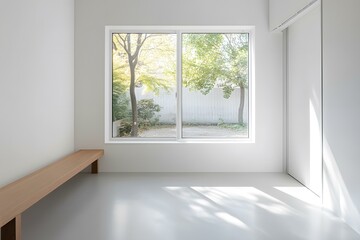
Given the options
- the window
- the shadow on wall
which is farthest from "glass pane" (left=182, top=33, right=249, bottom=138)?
the shadow on wall

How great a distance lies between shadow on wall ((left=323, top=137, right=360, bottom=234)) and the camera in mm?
2471

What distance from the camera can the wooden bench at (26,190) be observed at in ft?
6.55

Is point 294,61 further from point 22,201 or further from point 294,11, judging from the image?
point 22,201

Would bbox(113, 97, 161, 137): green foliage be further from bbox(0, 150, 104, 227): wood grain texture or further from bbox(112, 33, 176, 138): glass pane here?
bbox(0, 150, 104, 227): wood grain texture

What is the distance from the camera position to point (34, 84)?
3240mm

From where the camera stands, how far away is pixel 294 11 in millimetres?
3605

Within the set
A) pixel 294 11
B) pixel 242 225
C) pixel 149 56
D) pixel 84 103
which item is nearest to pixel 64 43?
pixel 84 103

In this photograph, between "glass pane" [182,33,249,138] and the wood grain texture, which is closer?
the wood grain texture

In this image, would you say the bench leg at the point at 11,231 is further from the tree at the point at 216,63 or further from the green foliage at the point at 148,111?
the tree at the point at 216,63

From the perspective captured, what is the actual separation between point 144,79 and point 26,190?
2.73m

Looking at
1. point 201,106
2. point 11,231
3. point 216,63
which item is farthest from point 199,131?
point 11,231

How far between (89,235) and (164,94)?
9.21ft

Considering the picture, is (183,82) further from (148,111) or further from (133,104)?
(133,104)

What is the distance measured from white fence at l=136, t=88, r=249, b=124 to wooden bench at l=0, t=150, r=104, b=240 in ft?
4.69
